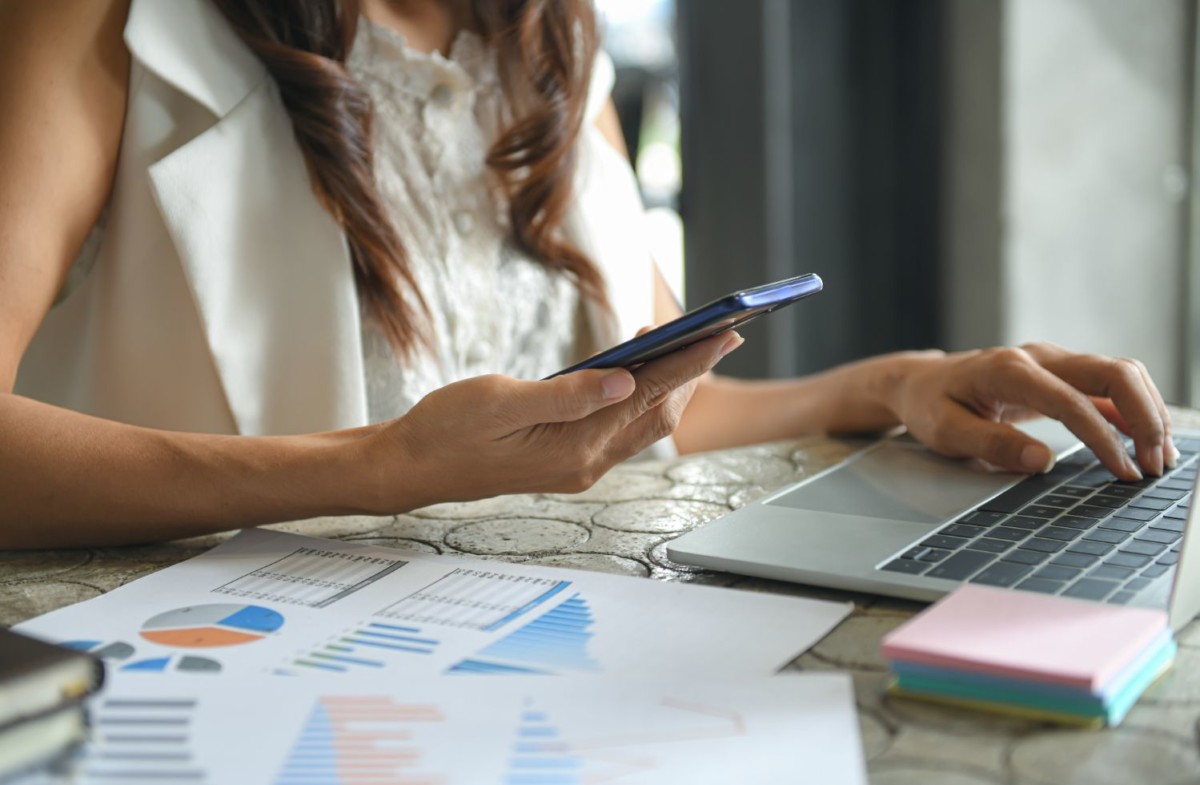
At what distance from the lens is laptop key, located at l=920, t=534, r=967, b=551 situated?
0.66 meters

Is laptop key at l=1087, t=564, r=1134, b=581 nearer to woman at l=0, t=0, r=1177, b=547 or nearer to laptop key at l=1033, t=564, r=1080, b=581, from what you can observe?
laptop key at l=1033, t=564, r=1080, b=581

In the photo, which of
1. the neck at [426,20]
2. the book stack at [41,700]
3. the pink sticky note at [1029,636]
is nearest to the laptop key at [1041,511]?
the pink sticky note at [1029,636]

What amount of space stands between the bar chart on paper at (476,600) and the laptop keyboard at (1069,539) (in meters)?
0.20

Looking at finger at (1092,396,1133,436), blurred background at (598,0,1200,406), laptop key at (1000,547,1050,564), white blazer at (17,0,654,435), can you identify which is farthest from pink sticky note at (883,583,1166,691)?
blurred background at (598,0,1200,406)

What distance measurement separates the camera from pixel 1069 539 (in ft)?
2.20

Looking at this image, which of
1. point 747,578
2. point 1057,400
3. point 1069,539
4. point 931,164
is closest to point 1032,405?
point 1057,400

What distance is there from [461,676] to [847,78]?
2.31m

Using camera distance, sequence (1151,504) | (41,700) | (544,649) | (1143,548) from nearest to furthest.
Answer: (41,700)
(544,649)
(1143,548)
(1151,504)

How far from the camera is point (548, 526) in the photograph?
31.3 inches

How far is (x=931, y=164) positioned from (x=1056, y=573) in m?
2.11

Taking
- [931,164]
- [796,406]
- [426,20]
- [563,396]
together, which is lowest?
[796,406]

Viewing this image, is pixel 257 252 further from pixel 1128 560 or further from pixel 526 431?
pixel 1128 560

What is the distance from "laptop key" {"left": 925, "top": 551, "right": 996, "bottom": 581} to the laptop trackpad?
0.08m

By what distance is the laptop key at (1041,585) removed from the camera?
1.91 feet
